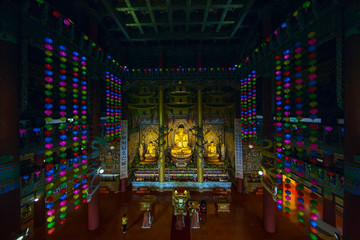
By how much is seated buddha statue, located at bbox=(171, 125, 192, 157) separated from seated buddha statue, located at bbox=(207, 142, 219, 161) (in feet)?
5.79

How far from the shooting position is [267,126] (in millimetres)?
7922

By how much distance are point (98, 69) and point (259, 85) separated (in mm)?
10828

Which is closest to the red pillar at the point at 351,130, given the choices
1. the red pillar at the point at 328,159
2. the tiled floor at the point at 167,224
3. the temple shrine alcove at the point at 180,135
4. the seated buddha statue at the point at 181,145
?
the red pillar at the point at 328,159

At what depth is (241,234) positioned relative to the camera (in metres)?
7.51

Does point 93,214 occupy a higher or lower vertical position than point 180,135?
lower

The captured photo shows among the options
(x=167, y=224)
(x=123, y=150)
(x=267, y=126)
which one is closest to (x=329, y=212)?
(x=267, y=126)

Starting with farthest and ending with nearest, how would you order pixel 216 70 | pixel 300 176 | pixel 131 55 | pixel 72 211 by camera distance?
1. pixel 131 55
2. pixel 216 70
3. pixel 72 211
4. pixel 300 176

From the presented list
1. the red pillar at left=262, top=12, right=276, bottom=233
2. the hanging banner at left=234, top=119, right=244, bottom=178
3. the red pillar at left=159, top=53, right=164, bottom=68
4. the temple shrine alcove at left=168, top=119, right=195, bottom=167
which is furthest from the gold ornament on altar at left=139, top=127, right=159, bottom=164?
the red pillar at left=262, top=12, right=276, bottom=233

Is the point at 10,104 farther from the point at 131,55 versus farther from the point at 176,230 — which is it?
the point at 131,55

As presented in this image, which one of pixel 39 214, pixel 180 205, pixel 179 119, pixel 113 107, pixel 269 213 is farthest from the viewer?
pixel 179 119

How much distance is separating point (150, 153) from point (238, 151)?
7.60 m

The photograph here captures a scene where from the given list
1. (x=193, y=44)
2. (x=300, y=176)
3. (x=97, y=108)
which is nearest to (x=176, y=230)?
(x=300, y=176)

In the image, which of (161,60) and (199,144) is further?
(161,60)

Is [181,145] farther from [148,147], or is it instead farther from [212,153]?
[148,147]
